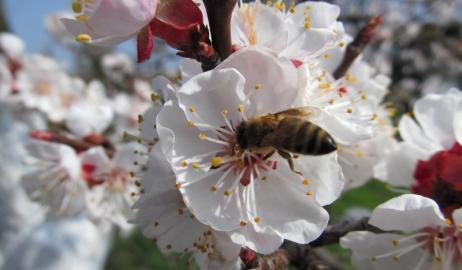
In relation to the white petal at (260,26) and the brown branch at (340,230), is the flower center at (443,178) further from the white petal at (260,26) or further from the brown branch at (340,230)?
the white petal at (260,26)

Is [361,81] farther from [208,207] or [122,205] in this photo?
[122,205]

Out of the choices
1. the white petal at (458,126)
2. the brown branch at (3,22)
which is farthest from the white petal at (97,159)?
the brown branch at (3,22)

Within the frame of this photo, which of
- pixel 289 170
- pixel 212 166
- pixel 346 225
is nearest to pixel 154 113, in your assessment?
pixel 212 166

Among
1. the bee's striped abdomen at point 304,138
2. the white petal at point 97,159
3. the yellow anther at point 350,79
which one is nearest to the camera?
the bee's striped abdomen at point 304,138

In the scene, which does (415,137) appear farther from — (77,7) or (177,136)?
(77,7)

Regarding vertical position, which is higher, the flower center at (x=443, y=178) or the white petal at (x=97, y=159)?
the flower center at (x=443, y=178)

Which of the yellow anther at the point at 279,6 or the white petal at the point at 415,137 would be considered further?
the white petal at the point at 415,137
